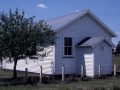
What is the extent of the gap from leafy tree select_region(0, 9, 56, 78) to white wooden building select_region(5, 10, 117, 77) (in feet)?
9.76

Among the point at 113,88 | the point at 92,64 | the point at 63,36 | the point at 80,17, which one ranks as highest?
the point at 80,17

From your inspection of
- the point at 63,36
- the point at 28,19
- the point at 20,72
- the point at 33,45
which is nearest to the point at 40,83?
the point at 33,45

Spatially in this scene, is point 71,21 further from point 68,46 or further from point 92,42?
point 92,42

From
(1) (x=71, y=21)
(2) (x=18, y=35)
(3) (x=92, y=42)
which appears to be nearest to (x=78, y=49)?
(3) (x=92, y=42)

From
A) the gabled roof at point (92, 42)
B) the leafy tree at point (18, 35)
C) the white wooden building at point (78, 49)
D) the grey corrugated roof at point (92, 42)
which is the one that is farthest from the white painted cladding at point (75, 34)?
the leafy tree at point (18, 35)

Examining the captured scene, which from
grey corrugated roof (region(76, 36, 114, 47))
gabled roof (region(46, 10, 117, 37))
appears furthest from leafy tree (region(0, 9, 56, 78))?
grey corrugated roof (region(76, 36, 114, 47))

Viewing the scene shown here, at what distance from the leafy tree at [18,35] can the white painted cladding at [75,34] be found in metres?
3.30

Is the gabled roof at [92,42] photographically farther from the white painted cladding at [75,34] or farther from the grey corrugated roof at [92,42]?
the white painted cladding at [75,34]

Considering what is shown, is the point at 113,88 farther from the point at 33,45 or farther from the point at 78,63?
the point at 78,63

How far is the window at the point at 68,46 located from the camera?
21000 millimetres

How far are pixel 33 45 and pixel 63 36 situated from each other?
418 cm

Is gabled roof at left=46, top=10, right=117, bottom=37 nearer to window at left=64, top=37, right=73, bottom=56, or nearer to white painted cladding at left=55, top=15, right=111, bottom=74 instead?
white painted cladding at left=55, top=15, right=111, bottom=74

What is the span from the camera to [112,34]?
77.9 feet

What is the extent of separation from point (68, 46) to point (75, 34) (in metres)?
1.23
